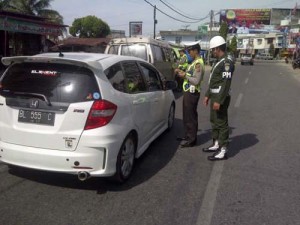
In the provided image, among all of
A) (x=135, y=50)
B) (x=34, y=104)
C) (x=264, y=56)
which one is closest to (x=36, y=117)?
(x=34, y=104)

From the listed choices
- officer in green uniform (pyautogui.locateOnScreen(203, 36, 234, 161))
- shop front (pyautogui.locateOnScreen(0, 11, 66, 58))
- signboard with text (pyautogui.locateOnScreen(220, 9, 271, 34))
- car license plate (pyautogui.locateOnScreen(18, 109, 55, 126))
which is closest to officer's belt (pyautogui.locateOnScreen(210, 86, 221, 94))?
officer in green uniform (pyautogui.locateOnScreen(203, 36, 234, 161))

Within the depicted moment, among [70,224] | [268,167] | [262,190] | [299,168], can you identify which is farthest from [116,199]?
[299,168]

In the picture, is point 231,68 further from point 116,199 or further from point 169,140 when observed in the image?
point 116,199

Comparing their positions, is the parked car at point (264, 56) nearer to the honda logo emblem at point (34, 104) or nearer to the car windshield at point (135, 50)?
the car windshield at point (135, 50)

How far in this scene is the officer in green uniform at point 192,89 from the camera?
648 cm

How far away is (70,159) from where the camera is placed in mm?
4281

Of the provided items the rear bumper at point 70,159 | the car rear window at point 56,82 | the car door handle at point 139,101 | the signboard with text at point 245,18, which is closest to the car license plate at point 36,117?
the car rear window at point 56,82

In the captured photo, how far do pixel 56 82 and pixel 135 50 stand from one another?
29.5ft

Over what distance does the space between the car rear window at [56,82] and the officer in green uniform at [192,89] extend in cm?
249

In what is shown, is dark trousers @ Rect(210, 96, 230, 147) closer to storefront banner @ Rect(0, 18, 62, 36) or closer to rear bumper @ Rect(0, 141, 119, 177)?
rear bumper @ Rect(0, 141, 119, 177)

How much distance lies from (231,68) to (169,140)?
203 centimetres

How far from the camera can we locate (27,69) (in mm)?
4586

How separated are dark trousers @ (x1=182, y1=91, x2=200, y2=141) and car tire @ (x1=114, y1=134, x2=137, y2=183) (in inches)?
70.8

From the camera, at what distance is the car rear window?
4.34m
